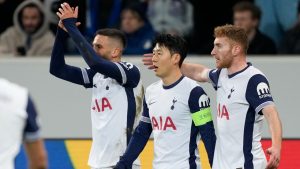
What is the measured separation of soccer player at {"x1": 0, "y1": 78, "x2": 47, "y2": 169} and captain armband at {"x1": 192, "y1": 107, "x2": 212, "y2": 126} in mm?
2239

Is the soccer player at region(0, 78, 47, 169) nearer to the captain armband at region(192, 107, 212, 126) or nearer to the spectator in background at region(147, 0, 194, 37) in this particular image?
the captain armband at region(192, 107, 212, 126)

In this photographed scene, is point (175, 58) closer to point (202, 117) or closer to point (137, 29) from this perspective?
point (202, 117)

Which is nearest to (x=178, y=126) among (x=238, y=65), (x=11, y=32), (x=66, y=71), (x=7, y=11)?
(x=238, y=65)

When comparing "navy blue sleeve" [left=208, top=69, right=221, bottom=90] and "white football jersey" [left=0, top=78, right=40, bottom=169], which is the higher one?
"white football jersey" [left=0, top=78, right=40, bottom=169]


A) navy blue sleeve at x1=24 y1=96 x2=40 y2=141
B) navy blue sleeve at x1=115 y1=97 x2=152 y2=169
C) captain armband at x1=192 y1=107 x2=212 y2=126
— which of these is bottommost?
navy blue sleeve at x1=115 y1=97 x2=152 y2=169

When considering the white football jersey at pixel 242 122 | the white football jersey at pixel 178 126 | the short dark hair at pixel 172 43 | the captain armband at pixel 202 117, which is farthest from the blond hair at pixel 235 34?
the captain armband at pixel 202 117

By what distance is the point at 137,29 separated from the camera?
11.4 m

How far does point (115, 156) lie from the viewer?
317 inches

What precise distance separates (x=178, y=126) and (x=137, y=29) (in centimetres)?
401

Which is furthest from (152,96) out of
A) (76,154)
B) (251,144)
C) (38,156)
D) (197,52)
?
(197,52)

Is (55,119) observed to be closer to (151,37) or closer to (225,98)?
(151,37)

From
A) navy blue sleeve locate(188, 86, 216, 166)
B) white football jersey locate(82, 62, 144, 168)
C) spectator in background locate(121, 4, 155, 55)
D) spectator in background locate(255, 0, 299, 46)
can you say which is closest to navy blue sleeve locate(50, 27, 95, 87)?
white football jersey locate(82, 62, 144, 168)

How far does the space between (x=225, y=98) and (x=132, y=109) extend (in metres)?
0.97

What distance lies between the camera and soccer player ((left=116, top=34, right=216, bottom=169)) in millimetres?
7414
